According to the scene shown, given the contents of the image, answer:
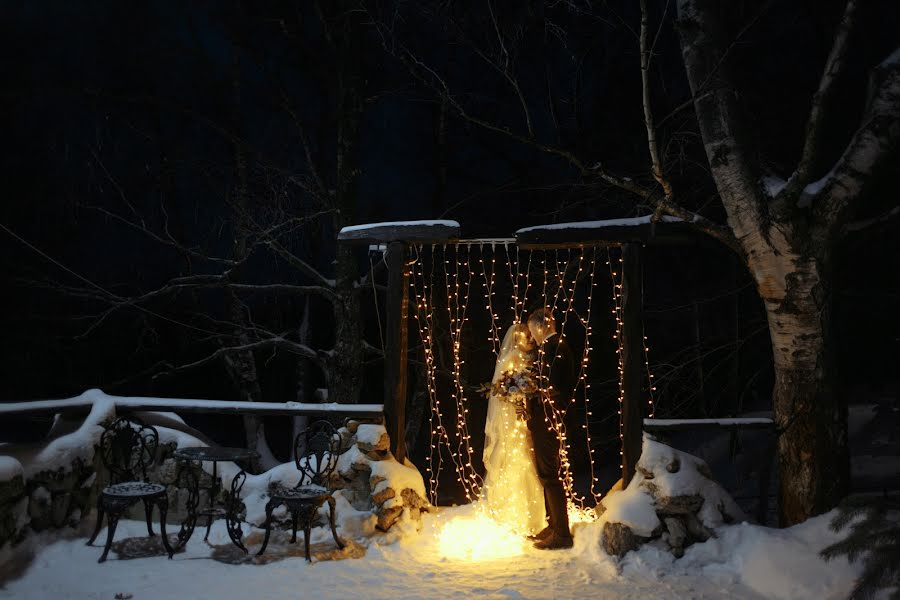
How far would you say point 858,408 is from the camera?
28.4ft

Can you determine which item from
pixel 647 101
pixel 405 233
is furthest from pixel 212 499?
pixel 647 101

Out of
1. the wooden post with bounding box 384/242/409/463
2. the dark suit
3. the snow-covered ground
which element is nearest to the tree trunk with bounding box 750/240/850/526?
the snow-covered ground

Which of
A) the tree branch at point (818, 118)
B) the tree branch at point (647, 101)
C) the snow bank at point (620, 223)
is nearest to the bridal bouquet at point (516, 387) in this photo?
the snow bank at point (620, 223)

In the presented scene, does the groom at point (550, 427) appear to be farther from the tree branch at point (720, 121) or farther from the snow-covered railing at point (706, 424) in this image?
the tree branch at point (720, 121)

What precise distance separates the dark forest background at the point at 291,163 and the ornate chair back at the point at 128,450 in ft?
11.2

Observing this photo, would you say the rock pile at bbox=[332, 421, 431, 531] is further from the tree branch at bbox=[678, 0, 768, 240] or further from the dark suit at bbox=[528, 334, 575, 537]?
the tree branch at bbox=[678, 0, 768, 240]

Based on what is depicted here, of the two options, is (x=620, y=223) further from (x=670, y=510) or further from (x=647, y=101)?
(x=670, y=510)

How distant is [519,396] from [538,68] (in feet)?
17.8

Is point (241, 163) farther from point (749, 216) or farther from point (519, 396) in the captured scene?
point (749, 216)

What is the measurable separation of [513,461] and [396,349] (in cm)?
144

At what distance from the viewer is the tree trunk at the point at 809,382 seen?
4.75 metres

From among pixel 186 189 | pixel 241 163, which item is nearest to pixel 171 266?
pixel 186 189

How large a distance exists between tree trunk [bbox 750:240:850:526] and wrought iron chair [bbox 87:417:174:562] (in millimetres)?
4700

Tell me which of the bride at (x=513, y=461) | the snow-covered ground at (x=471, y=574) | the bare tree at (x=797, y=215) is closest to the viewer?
the snow-covered ground at (x=471, y=574)
